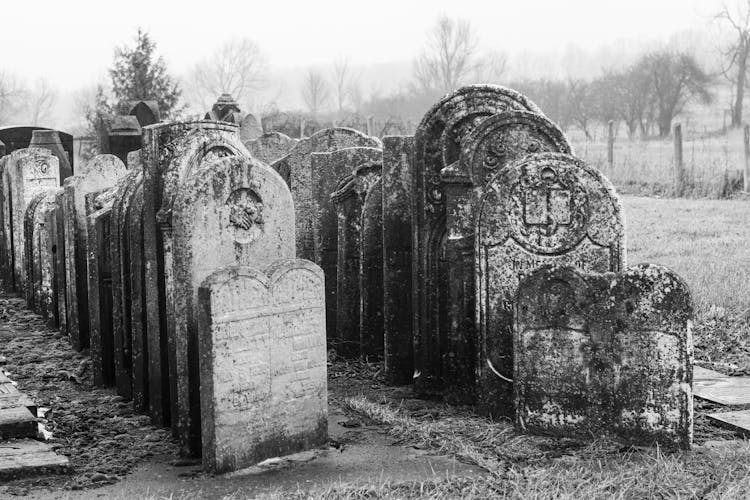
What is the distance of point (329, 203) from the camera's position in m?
8.66

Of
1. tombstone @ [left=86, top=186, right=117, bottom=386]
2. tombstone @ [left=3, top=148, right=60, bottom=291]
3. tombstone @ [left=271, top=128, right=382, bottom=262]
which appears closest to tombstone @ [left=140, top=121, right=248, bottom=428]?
tombstone @ [left=86, top=186, right=117, bottom=386]

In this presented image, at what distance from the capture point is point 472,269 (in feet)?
21.5

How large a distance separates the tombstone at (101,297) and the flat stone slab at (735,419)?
4.45 m

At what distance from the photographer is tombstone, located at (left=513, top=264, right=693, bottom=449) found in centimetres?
528

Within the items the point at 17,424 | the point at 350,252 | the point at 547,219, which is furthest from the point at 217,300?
the point at 350,252

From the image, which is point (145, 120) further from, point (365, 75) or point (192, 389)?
point (365, 75)

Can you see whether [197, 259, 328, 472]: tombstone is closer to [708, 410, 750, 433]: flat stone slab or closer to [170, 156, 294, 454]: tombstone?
[170, 156, 294, 454]: tombstone

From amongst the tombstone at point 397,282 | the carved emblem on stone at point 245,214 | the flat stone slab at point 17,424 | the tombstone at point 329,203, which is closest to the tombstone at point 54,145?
the tombstone at point 329,203

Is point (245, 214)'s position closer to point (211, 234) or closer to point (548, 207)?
point (211, 234)

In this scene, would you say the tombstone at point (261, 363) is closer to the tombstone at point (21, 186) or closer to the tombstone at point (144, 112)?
the tombstone at point (21, 186)

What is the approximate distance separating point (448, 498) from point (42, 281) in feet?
23.4

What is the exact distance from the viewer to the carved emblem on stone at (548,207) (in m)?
5.90

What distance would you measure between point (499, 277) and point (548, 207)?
1.73ft

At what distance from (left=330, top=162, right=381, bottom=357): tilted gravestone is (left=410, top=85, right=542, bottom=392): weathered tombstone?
1.14 metres
